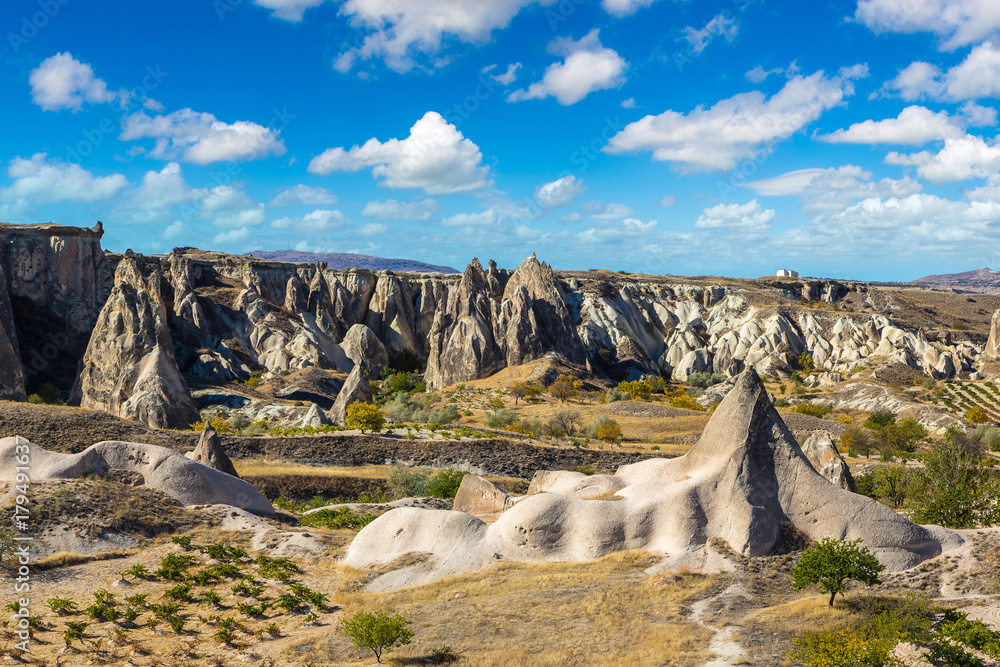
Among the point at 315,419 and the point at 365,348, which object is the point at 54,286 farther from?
the point at 315,419

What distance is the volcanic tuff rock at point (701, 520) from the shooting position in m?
15.1

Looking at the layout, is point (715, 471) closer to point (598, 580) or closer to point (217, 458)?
point (598, 580)

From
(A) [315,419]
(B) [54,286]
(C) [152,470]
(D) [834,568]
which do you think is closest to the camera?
(D) [834,568]

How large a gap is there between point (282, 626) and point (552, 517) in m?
6.64

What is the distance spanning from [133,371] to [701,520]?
32.2 metres

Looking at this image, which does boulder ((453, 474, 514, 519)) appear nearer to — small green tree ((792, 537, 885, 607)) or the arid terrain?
the arid terrain

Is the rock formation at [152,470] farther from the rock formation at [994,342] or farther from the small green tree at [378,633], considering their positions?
the rock formation at [994,342]

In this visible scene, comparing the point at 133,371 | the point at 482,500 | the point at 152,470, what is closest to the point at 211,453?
the point at 152,470

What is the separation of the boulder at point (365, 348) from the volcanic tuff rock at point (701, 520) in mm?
51702

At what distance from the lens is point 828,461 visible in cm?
2533

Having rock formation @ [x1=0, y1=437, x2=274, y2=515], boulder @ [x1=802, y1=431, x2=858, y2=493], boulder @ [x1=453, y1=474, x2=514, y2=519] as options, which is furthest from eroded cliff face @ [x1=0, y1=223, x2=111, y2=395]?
boulder @ [x1=802, y1=431, x2=858, y2=493]

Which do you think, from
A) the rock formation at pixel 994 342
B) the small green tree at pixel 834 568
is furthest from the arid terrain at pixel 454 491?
the rock formation at pixel 994 342

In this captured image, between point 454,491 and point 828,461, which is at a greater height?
point 828,461

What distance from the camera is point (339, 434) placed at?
3322 centimetres
